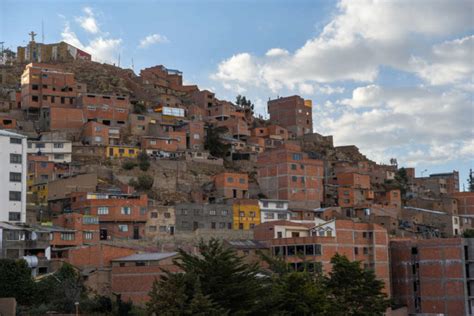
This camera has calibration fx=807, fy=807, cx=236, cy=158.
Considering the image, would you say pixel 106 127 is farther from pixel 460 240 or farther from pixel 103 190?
pixel 460 240

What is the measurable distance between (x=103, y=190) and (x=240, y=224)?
11.0m

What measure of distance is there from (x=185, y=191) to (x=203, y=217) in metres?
7.63

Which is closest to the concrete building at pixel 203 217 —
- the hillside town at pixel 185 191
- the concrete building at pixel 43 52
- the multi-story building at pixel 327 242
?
the hillside town at pixel 185 191

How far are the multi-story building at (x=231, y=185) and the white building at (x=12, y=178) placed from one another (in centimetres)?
1967

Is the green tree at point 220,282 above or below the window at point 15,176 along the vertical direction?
below

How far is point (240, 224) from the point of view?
63.4m

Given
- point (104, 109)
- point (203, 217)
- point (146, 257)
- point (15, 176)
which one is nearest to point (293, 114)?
point (104, 109)

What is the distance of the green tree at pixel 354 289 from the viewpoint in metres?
41.9

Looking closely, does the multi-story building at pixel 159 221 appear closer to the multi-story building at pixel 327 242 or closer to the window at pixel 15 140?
the multi-story building at pixel 327 242

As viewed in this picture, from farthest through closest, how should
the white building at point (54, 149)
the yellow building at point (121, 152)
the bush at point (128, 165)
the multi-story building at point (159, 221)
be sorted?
the yellow building at point (121, 152), the white building at point (54, 149), the bush at point (128, 165), the multi-story building at point (159, 221)

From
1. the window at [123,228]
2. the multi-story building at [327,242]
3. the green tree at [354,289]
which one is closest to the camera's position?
the green tree at [354,289]

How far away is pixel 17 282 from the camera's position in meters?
39.2

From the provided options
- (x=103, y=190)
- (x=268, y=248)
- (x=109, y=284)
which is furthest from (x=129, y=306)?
(x=103, y=190)

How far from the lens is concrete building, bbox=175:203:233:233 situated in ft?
199
